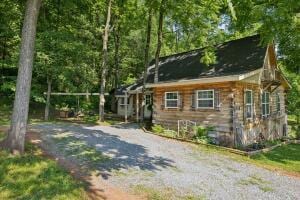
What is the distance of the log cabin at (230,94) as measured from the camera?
49.8 feet

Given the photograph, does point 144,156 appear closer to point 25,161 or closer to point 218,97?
point 25,161

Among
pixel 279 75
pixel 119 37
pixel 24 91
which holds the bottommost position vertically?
pixel 24 91

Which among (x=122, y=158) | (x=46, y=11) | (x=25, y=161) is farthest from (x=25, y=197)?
(x=46, y=11)

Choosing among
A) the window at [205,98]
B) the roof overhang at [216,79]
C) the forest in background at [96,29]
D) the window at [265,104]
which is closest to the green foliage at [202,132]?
the window at [205,98]

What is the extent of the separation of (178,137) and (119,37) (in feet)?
66.8

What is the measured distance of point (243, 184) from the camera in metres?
8.40

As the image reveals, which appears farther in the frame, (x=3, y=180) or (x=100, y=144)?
(x=100, y=144)

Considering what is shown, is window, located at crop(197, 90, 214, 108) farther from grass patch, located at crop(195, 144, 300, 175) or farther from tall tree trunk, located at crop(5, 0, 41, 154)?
tall tree trunk, located at crop(5, 0, 41, 154)

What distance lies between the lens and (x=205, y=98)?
53.9 ft

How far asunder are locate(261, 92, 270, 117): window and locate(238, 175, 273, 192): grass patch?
33.6ft

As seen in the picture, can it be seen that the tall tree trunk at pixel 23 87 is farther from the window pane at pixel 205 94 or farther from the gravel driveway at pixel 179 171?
the window pane at pixel 205 94

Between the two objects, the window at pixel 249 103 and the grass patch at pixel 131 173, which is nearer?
the grass patch at pixel 131 173

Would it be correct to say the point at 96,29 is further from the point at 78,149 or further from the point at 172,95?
the point at 78,149

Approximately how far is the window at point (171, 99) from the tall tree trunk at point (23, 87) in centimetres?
1054
